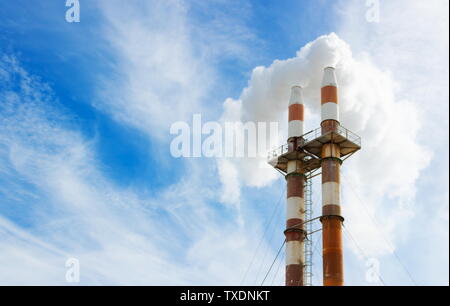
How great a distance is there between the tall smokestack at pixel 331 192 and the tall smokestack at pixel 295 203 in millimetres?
3384

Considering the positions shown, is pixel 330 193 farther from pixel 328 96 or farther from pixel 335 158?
pixel 328 96

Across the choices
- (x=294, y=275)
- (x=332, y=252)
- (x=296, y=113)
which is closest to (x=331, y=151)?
(x=296, y=113)

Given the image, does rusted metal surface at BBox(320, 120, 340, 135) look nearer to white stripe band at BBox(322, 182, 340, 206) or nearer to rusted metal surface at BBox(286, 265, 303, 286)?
white stripe band at BBox(322, 182, 340, 206)

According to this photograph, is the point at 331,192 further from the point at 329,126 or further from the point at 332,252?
the point at 329,126

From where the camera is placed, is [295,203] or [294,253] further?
[295,203]

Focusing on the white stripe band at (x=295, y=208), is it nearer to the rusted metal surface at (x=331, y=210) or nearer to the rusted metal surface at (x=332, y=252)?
the rusted metal surface at (x=331, y=210)

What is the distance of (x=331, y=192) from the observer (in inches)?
1678

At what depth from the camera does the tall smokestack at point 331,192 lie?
39.9 meters

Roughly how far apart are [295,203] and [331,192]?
452 centimetres

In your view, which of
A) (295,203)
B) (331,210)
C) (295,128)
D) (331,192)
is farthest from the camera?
(295,128)

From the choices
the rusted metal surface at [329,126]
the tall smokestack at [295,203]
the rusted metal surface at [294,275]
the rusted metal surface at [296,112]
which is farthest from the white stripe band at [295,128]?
the rusted metal surface at [294,275]

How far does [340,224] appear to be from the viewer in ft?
137
